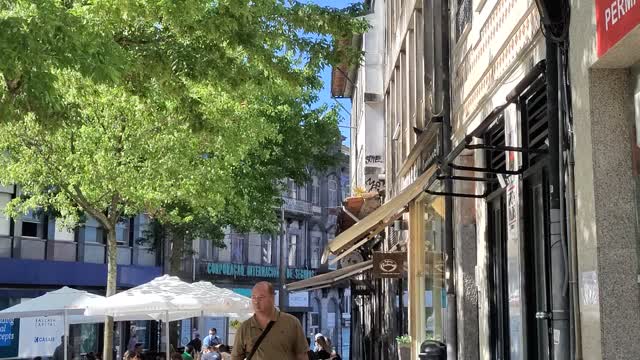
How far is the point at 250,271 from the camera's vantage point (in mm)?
49906

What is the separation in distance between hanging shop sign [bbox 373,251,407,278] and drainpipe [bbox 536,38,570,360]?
27.8 feet

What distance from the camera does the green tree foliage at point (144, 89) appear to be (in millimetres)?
7859

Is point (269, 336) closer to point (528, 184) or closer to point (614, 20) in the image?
point (528, 184)

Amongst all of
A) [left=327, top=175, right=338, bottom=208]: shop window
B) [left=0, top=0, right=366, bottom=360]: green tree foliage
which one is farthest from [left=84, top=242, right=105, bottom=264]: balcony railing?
[left=327, top=175, right=338, bottom=208]: shop window

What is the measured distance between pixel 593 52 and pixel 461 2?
5.12m

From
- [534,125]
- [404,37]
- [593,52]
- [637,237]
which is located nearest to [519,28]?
[534,125]

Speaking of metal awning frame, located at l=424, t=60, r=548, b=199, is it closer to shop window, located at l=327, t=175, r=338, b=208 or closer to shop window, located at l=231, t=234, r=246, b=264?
shop window, located at l=231, t=234, r=246, b=264

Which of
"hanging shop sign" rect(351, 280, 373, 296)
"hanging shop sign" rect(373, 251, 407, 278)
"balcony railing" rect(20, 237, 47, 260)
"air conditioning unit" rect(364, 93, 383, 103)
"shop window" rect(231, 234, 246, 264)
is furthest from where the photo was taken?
"shop window" rect(231, 234, 246, 264)

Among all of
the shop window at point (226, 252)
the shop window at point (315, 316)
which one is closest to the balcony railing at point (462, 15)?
the shop window at point (226, 252)

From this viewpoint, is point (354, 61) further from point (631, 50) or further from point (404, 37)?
point (631, 50)

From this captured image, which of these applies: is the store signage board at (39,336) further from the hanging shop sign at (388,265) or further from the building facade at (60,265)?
the hanging shop sign at (388,265)

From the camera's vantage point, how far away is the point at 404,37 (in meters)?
16.5

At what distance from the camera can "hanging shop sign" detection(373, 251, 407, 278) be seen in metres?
14.2

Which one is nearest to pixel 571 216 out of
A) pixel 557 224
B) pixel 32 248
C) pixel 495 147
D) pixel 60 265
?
pixel 557 224
